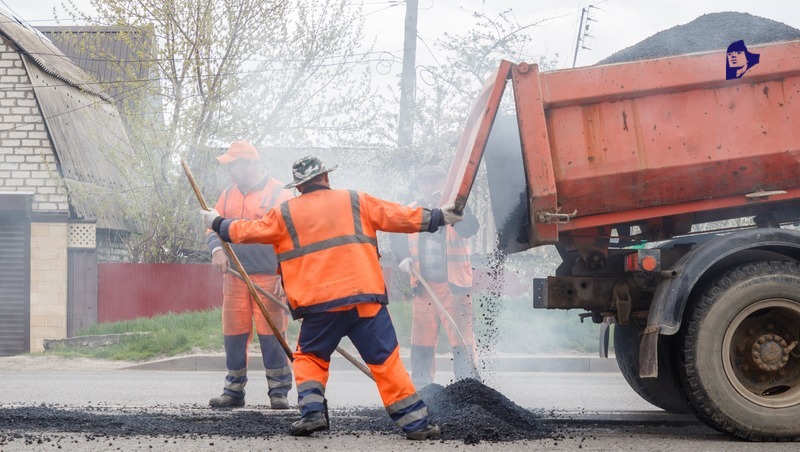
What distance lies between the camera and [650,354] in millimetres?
5145

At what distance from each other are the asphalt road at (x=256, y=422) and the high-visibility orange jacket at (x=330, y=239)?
745 mm

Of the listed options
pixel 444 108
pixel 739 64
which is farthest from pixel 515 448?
pixel 444 108

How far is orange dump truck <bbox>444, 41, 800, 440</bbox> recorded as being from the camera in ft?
17.0

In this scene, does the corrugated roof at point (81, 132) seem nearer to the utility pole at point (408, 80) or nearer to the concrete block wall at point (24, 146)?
the concrete block wall at point (24, 146)

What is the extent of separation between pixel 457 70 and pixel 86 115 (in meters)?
7.04

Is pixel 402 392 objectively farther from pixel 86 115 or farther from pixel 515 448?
pixel 86 115

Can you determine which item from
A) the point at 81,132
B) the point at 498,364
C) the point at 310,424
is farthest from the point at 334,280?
the point at 81,132

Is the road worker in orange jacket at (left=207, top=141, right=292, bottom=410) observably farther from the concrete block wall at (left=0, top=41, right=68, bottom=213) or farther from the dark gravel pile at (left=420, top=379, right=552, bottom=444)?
the concrete block wall at (left=0, top=41, right=68, bottom=213)

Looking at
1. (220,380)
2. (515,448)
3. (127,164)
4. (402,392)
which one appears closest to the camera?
(515,448)

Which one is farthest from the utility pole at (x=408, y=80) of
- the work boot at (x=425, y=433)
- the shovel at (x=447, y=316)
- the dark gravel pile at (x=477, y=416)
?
the work boot at (x=425, y=433)

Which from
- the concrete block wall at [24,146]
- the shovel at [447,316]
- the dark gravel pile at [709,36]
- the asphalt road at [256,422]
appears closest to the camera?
the asphalt road at [256,422]

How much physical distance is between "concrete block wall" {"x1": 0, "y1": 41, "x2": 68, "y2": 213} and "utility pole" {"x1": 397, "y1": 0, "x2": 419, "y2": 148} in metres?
6.22

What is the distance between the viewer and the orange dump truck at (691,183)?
517 cm

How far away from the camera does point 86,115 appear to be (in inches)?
758
